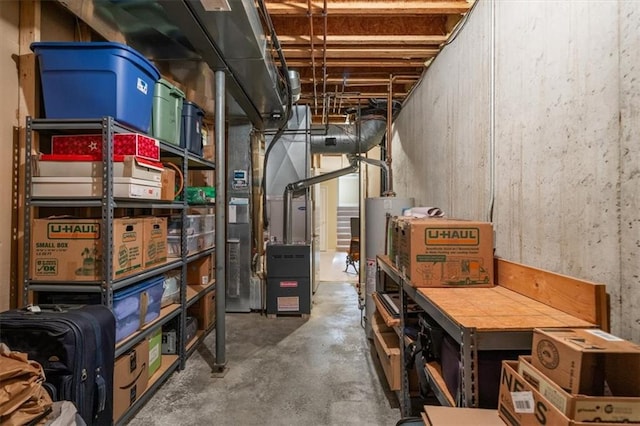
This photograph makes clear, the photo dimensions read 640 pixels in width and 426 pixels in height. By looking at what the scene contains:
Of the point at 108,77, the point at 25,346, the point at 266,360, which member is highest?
the point at 108,77

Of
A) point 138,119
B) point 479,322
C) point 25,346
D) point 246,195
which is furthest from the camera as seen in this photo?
point 246,195

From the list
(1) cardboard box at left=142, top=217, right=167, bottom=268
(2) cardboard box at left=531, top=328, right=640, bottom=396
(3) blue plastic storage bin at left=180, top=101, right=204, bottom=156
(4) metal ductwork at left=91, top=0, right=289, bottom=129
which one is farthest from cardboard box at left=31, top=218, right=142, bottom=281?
(2) cardboard box at left=531, top=328, right=640, bottom=396

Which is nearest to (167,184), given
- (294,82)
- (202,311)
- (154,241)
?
(154,241)

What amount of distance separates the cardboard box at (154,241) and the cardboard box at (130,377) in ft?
1.72

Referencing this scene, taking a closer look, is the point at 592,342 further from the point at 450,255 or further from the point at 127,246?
the point at 127,246

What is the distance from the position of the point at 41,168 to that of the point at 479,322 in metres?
2.21

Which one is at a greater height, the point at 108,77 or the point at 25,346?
the point at 108,77

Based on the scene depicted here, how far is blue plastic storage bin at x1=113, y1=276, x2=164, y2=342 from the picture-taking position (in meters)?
1.81

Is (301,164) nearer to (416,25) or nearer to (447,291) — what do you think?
(416,25)

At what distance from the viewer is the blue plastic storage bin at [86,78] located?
1.66 metres

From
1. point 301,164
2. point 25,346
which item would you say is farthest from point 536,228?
point 301,164

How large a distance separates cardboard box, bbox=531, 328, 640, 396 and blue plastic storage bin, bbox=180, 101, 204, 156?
265cm

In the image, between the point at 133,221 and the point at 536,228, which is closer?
the point at 536,228

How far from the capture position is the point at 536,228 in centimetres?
146
